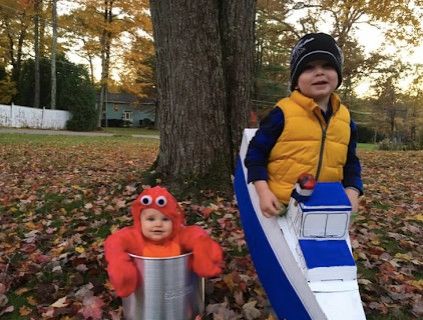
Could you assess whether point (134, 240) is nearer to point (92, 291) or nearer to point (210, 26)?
point (92, 291)

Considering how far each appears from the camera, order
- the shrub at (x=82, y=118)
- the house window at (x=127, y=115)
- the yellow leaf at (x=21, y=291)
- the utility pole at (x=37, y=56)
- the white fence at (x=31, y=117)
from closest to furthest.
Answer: the yellow leaf at (x=21, y=291), the white fence at (x=31, y=117), the utility pole at (x=37, y=56), the shrub at (x=82, y=118), the house window at (x=127, y=115)

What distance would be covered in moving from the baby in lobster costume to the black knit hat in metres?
1.07

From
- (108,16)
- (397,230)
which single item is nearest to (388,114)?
(108,16)

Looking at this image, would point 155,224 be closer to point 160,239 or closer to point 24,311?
point 160,239

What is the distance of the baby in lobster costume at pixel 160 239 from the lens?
101 inches

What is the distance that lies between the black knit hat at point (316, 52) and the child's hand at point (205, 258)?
1.09 meters

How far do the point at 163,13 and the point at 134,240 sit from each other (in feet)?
9.40

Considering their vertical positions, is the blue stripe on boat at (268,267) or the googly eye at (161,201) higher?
the googly eye at (161,201)

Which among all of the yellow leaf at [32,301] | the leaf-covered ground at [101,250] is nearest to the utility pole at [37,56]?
the leaf-covered ground at [101,250]

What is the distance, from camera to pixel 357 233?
4324 millimetres

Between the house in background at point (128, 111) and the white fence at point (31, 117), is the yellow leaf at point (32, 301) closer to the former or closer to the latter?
the white fence at point (31, 117)

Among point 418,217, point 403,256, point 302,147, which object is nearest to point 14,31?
point 418,217

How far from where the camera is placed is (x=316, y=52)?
2.48 meters

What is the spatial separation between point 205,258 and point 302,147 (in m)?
0.83
